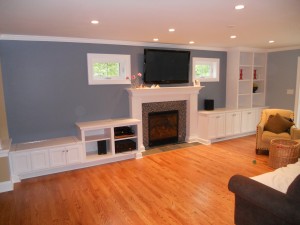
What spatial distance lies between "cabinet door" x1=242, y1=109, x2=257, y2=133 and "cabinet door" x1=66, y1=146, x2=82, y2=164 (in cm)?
421

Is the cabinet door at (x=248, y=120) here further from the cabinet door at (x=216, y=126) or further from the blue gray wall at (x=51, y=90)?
the blue gray wall at (x=51, y=90)

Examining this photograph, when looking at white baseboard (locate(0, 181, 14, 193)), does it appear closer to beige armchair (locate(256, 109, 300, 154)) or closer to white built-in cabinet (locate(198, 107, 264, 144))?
white built-in cabinet (locate(198, 107, 264, 144))

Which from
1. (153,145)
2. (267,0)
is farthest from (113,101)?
(267,0)

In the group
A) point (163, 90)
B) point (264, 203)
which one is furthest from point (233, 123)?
point (264, 203)

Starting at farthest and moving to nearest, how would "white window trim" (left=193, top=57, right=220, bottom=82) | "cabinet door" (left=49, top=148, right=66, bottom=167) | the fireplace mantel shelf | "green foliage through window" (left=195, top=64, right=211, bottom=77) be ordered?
"green foliage through window" (left=195, top=64, right=211, bottom=77)
"white window trim" (left=193, top=57, right=220, bottom=82)
the fireplace mantel shelf
"cabinet door" (left=49, top=148, right=66, bottom=167)

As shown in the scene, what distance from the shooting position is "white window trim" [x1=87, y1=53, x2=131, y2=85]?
4348 millimetres

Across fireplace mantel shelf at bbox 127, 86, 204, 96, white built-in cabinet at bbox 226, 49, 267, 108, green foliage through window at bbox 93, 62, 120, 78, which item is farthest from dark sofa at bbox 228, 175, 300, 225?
white built-in cabinet at bbox 226, 49, 267, 108

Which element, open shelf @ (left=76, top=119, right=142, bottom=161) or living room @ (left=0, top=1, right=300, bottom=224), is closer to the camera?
living room @ (left=0, top=1, right=300, bottom=224)

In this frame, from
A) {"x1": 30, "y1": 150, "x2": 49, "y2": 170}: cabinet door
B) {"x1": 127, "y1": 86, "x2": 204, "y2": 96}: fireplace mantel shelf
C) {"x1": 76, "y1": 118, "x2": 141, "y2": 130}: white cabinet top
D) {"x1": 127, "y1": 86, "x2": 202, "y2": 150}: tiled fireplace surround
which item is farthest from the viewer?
{"x1": 127, "y1": 86, "x2": 202, "y2": 150}: tiled fireplace surround

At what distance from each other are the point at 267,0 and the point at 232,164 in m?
2.89

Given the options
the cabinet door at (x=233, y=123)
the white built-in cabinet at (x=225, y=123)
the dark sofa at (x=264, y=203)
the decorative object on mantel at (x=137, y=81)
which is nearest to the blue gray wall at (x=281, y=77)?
the white built-in cabinet at (x=225, y=123)

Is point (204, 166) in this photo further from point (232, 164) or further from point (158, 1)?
point (158, 1)

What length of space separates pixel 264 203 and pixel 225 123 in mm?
3804

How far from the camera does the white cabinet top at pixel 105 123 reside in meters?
3.97
